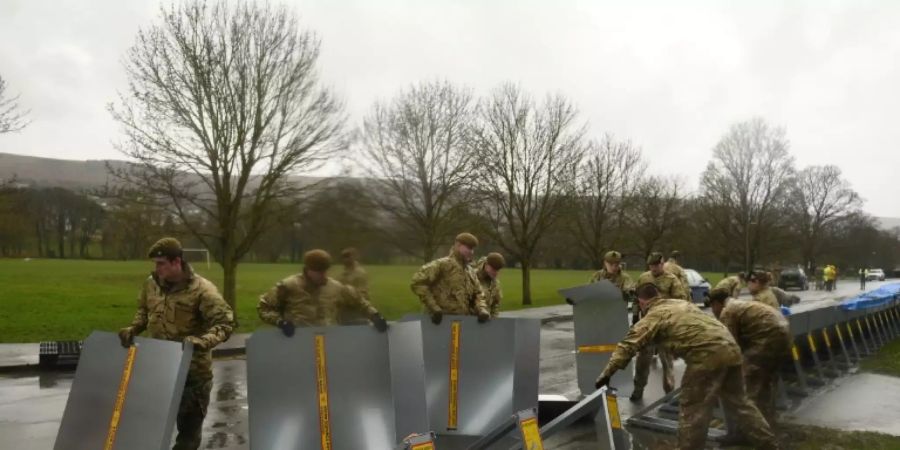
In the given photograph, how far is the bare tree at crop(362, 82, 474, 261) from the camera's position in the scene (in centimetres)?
633

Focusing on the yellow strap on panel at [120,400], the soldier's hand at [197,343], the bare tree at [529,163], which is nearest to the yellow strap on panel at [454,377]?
the soldier's hand at [197,343]

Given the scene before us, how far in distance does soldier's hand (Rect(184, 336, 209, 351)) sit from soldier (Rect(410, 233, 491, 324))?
2.00m

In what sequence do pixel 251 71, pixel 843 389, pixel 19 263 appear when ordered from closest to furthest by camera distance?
pixel 843 389 < pixel 251 71 < pixel 19 263

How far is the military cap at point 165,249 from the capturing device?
4.57m

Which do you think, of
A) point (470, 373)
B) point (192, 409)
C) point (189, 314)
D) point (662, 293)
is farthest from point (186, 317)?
point (662, 293)

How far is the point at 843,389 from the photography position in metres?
9.55

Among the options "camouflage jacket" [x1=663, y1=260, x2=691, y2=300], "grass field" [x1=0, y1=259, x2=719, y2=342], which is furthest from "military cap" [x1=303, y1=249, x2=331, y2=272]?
"camouflage jacket" [x1=663, y1=260, x2=691, y2=300]

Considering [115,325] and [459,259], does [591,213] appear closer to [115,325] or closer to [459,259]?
[115,325]

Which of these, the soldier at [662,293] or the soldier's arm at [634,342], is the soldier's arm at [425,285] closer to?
the soldier's arm at [634,342]

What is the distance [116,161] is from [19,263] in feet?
47.6

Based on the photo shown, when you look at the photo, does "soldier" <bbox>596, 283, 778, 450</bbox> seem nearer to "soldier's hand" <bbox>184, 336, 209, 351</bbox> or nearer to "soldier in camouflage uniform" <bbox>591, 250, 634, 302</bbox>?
"soldier's hand" <bbox>184, 336, 209, 351</bbox>

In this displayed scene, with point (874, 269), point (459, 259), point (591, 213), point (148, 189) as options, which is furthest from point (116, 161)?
point (874, 269)

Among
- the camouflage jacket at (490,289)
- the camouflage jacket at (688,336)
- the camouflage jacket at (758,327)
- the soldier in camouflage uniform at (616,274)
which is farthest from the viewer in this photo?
the soldier in camouflage uniform at (616,274)

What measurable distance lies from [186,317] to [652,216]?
1289 inches
